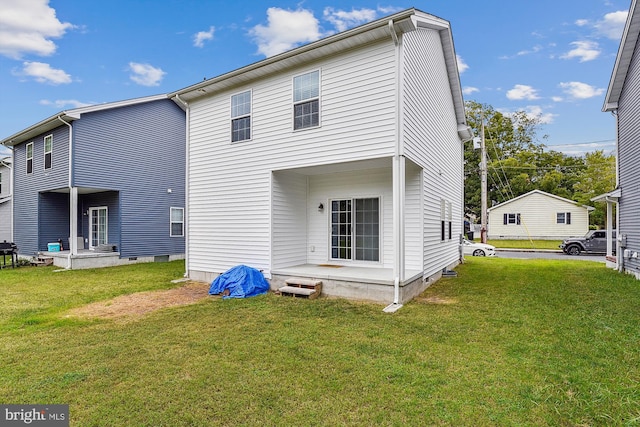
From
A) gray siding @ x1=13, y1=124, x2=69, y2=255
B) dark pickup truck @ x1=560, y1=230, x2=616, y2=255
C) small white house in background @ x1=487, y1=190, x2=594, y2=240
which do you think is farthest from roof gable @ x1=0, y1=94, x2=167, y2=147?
small white house in background @ x1=487, y1=190, x2=594, y2=240

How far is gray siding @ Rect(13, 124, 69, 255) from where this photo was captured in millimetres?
12422

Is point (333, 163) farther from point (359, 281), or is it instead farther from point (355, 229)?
point (359, 281)

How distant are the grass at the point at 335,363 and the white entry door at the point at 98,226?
7.98 m

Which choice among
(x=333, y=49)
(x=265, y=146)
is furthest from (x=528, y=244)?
(x=333, y=49)

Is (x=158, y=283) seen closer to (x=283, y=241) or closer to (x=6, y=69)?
(x=283, y=241)

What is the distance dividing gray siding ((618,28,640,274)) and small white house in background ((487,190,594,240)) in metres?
16.3

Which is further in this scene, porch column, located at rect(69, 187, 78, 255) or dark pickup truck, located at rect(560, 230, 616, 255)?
dark pickup truck, located at rect(560, 230, 616, 255)

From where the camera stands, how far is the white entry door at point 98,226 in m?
14.1

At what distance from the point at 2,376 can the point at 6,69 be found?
73.8 feet

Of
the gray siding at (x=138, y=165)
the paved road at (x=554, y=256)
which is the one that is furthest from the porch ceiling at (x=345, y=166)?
the paved road at (x=554, y=256)

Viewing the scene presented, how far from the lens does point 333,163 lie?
23.1 feet

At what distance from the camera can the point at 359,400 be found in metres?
2.91

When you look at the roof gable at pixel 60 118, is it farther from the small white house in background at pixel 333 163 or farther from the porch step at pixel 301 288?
the porch step at pixel 301 288

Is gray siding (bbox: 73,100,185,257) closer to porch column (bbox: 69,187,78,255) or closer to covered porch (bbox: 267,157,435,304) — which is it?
porch column (bbox: 69,187,78,255)
